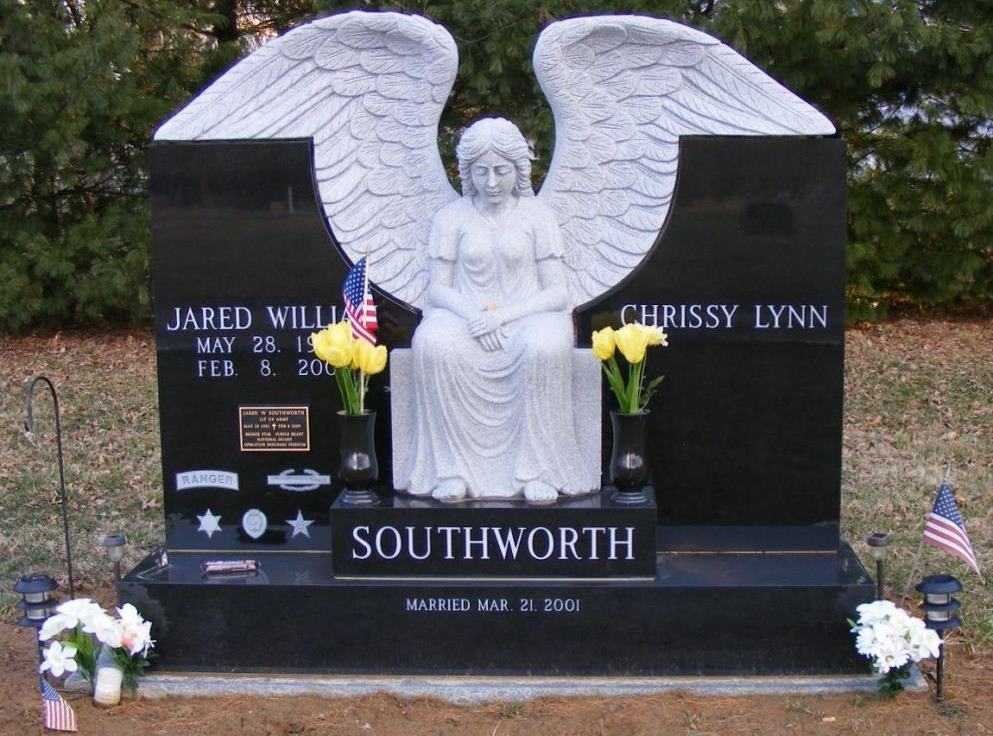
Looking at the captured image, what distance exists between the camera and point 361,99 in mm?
5223

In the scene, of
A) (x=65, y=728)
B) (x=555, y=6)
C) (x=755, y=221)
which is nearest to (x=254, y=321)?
(x=65, y=728)

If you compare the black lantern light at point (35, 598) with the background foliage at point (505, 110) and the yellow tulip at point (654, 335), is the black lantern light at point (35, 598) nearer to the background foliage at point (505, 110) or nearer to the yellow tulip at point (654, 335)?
the yellow tulip at point (654, 335)

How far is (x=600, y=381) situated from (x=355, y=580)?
1373 mm

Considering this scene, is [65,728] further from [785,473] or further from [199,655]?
[785,473]

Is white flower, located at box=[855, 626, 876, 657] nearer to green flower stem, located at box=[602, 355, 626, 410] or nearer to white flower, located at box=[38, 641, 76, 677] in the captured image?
green flower stem, located at box=[602, 355, 626, 410]

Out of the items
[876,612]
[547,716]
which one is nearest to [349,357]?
[547,716]

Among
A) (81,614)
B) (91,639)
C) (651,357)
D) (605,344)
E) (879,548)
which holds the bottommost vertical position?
(91,639)

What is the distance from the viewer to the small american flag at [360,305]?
478 centimetres

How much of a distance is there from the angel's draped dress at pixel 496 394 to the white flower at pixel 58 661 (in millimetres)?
1523

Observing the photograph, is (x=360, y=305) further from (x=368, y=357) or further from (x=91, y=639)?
(x=91, y=639)

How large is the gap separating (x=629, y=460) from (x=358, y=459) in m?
1.15

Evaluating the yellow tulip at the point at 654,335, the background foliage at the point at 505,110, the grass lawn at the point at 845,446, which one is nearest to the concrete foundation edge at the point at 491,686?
the grass lawn at the point at 845,446

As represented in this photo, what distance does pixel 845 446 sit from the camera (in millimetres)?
8234

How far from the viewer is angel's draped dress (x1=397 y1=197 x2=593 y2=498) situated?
4.70 m
